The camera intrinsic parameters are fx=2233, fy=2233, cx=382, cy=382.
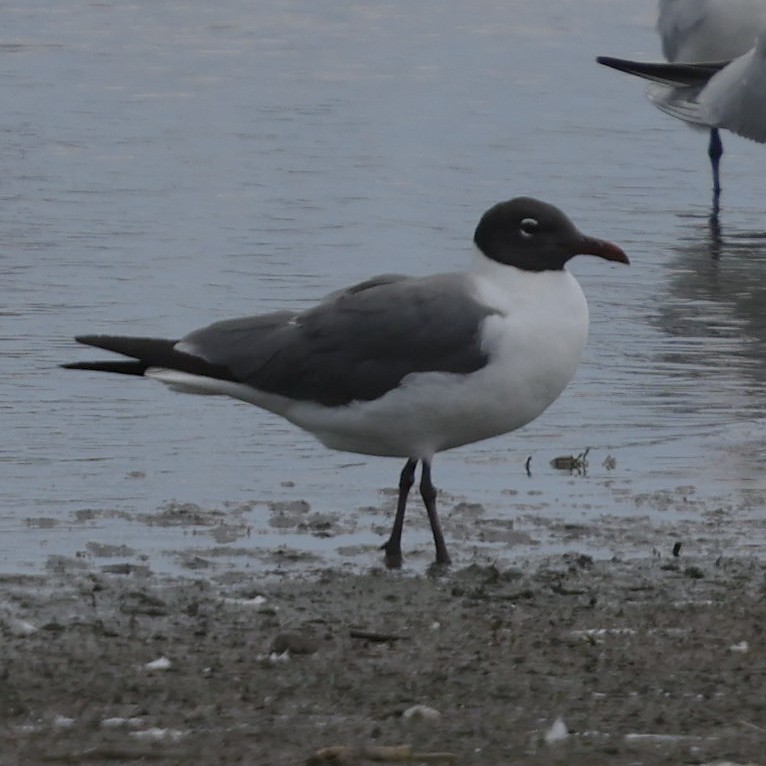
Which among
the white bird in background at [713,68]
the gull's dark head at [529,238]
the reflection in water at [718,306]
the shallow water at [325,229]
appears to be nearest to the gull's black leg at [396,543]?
the shallow water at [325,229]

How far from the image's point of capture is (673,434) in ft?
27.1

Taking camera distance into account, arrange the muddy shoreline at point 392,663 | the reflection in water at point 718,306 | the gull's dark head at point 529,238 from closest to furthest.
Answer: the muddy shoreline at point 392,663, the gull's dark head at point 529,238, the reflection in water at point 718,306

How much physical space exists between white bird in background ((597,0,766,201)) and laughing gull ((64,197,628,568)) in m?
7.67

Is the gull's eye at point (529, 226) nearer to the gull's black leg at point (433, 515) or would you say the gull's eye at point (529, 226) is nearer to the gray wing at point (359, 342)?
the gray wing at point (359, 342)

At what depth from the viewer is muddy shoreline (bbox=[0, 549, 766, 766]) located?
15.0 feet

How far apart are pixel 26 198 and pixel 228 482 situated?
20.6 ft

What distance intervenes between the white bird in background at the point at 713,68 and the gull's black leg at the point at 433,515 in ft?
25.9

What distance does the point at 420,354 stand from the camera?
6.42m

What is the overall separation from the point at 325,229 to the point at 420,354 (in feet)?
20.4

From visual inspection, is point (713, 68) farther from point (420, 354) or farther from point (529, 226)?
point (420, 354)

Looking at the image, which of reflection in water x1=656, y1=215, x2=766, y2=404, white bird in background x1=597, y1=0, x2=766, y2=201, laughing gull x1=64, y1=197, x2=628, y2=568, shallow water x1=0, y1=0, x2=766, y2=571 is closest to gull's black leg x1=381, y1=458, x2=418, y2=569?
laughing gull x1=64, y1=197, x2=628, y2=568

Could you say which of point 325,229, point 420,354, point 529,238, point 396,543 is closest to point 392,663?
point 396,543

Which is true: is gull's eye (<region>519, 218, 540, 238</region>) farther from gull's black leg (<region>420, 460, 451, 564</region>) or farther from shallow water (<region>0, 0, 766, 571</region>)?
shallow water (<region>0, 0, 766, 571</region>)

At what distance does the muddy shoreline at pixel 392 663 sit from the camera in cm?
459
